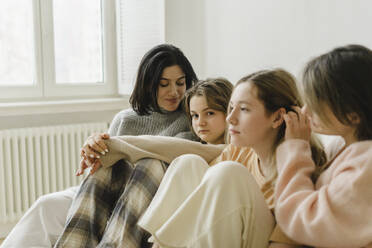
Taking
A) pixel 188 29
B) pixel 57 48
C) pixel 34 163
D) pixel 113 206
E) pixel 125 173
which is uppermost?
pixel 188 29

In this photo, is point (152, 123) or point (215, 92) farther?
point (152, 123)

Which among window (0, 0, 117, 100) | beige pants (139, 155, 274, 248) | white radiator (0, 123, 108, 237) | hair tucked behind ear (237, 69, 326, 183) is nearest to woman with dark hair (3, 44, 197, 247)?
beige pants (139, 155, 274, 248)

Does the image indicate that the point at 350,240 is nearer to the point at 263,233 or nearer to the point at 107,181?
the point at 263,233

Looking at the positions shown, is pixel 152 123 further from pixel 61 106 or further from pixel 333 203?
pixel 333 203

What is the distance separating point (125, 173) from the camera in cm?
162

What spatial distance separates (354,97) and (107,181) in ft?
3.01

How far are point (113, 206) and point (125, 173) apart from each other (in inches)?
4.9

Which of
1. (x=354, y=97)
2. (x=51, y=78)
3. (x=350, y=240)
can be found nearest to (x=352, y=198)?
(x=350, y=240)

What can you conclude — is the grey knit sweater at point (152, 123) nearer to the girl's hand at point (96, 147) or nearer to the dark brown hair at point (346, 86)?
the girl's hand at point (96, 147)

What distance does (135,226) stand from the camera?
1.39 metres

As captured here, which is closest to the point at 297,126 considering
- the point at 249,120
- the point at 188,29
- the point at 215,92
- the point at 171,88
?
the point at 249,120

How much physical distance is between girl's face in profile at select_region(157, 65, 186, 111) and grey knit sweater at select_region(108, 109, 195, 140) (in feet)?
0.15

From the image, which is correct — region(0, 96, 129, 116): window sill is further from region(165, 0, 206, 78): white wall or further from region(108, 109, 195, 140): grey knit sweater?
region(108, 109, 195, 140): grey knit sweater

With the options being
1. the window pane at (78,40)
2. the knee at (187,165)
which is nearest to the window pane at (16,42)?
the window pane at (78,40)
